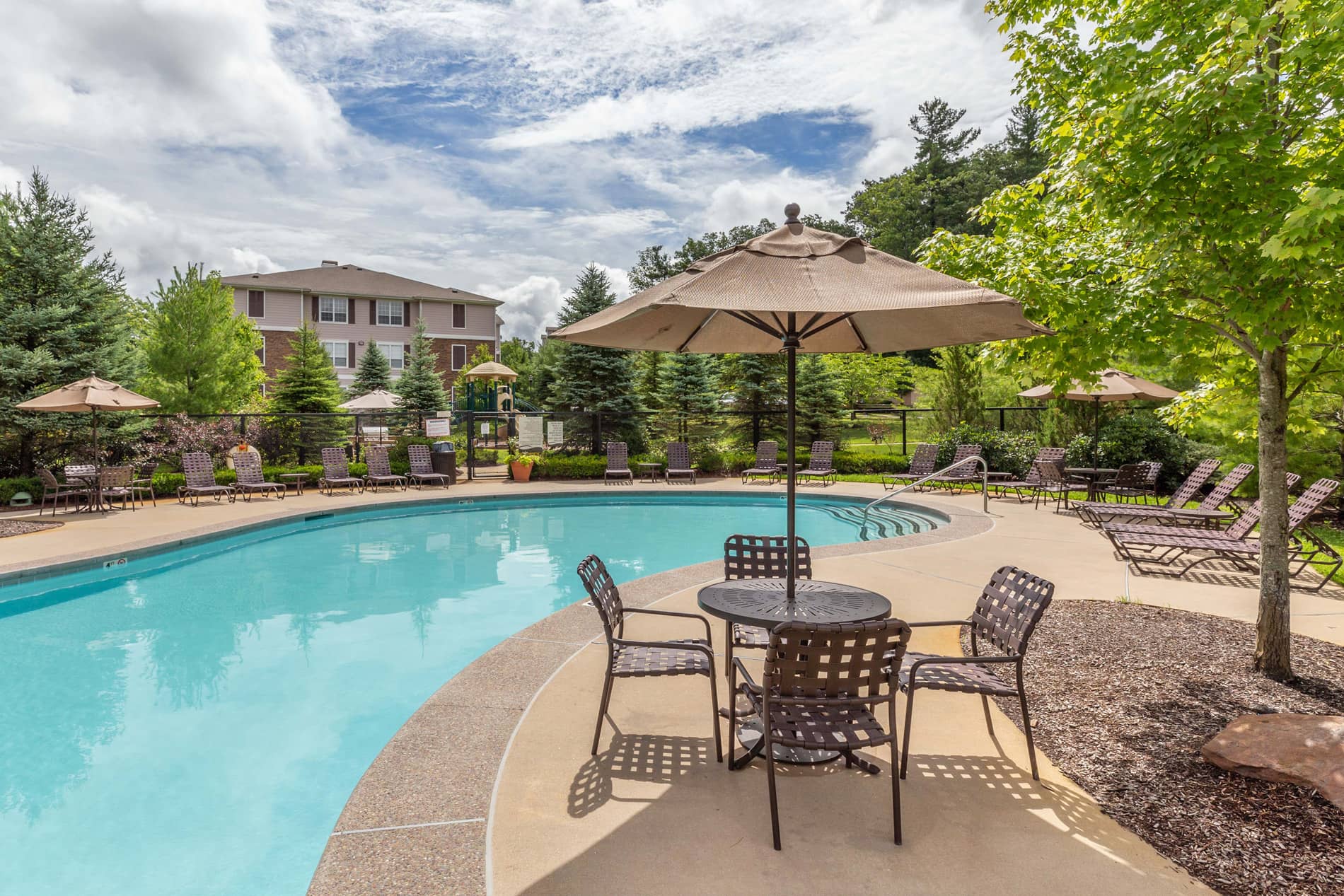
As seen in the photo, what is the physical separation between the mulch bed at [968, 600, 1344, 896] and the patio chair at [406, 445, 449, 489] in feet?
46.2

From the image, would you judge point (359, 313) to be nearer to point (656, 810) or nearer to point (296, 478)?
point (296, 478)

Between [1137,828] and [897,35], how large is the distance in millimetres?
10532

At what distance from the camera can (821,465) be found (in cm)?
1692

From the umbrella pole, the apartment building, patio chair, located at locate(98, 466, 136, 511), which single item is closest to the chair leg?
the umbrella pole

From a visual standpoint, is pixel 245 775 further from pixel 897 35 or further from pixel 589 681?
pixel 897 35

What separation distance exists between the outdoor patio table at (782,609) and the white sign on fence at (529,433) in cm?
1625

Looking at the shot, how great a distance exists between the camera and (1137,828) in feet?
8.95

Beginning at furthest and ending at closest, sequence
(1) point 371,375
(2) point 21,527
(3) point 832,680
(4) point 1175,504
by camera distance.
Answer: (1) point 371,375 → (2) point 21,527 → (4) point 1175,504 → (3) point 832,680

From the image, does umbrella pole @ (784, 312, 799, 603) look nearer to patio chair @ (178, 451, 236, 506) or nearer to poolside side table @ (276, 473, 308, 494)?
patio chair @ (178, 451, 236, 506)

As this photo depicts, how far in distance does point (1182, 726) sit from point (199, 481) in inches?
629

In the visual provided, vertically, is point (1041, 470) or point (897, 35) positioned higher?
point (897, 35)

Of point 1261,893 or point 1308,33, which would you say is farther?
point 1308,33

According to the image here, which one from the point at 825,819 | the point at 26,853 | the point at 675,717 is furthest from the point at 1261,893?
the point at 26,853

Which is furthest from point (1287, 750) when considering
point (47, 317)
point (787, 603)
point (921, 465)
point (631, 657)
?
point (47, 317)
